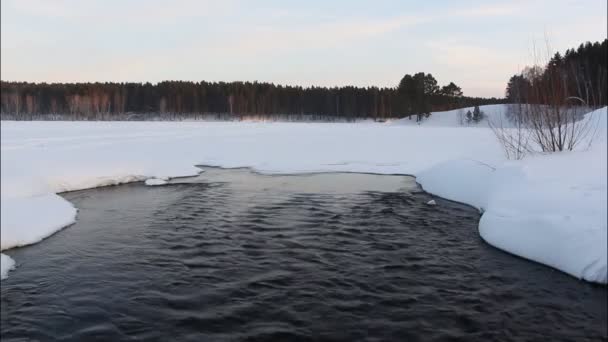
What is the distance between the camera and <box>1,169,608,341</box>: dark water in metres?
5.33

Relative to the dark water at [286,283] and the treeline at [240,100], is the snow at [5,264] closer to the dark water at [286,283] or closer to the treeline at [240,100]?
the dark water at [286,283]

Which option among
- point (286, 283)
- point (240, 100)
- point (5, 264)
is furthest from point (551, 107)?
point (240, 100)

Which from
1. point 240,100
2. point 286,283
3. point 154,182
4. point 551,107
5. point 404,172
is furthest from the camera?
point 240,100

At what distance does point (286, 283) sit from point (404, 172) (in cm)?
1407

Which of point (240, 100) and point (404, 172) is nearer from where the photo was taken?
point (404, 172)

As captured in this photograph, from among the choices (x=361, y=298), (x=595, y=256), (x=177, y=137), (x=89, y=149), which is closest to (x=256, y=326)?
(x=361, y=298)

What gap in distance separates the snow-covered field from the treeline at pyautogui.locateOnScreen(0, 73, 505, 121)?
50.1 meters

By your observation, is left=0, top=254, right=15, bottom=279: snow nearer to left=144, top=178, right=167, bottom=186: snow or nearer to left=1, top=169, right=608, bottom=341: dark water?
left=1, top=169, right=608, bottom=341: dark water

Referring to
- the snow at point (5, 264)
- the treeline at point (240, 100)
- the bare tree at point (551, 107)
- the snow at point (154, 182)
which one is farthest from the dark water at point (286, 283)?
the treeline at point (240, 100)

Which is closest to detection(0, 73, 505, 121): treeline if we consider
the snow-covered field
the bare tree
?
the snow-covered field

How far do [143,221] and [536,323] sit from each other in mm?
8808

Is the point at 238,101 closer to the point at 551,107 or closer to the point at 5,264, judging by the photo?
the point at 551,107

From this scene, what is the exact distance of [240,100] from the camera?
8581 centimetres

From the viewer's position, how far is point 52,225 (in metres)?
9.91
